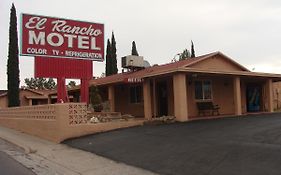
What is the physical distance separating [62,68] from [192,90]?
7477mm

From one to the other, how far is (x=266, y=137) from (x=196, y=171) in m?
3.64

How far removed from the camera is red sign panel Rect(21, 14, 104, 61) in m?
21.0

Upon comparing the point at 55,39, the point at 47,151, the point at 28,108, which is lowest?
the point at 47,151

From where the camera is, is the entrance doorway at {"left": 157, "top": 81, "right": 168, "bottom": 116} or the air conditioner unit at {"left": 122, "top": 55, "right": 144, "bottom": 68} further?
the air conditioner unit at {"left": 122, "top": 55, "right": 144, "bottom": 68}

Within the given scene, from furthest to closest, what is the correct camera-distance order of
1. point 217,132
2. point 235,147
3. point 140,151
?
point 217,132
point 140,151
point 235,147

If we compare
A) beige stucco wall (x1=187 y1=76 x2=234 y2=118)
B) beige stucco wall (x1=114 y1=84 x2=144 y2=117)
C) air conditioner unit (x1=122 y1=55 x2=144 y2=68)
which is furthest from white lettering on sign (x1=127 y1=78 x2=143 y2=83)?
air conditioner unit (x1=122 y1=55 x2=144 y2=68)

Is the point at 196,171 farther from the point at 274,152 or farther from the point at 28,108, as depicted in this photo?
the point at 28,108

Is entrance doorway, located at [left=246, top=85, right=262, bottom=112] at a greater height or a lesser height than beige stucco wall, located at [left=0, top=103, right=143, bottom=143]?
greater

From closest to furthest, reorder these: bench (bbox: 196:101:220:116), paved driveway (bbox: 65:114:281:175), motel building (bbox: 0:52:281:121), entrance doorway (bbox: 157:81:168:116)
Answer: paved driveway (bbox: 65:114:281:175) → motel building (bbox: 0:52:281:121) → bench (bbox: 196:101:220:116) → entrance doorway (bbox: 157:81:168:116)

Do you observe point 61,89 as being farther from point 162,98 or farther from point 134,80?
point 162,98

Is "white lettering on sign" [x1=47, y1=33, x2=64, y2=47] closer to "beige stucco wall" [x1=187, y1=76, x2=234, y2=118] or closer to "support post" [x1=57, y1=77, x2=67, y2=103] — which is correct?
"support post" [x1=57, y1=77, x2=67, y2=103]

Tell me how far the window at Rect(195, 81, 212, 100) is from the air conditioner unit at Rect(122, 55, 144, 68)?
497cm

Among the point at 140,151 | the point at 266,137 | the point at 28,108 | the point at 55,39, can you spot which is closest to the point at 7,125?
the point at 28,108

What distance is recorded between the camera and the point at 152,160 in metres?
11.2
